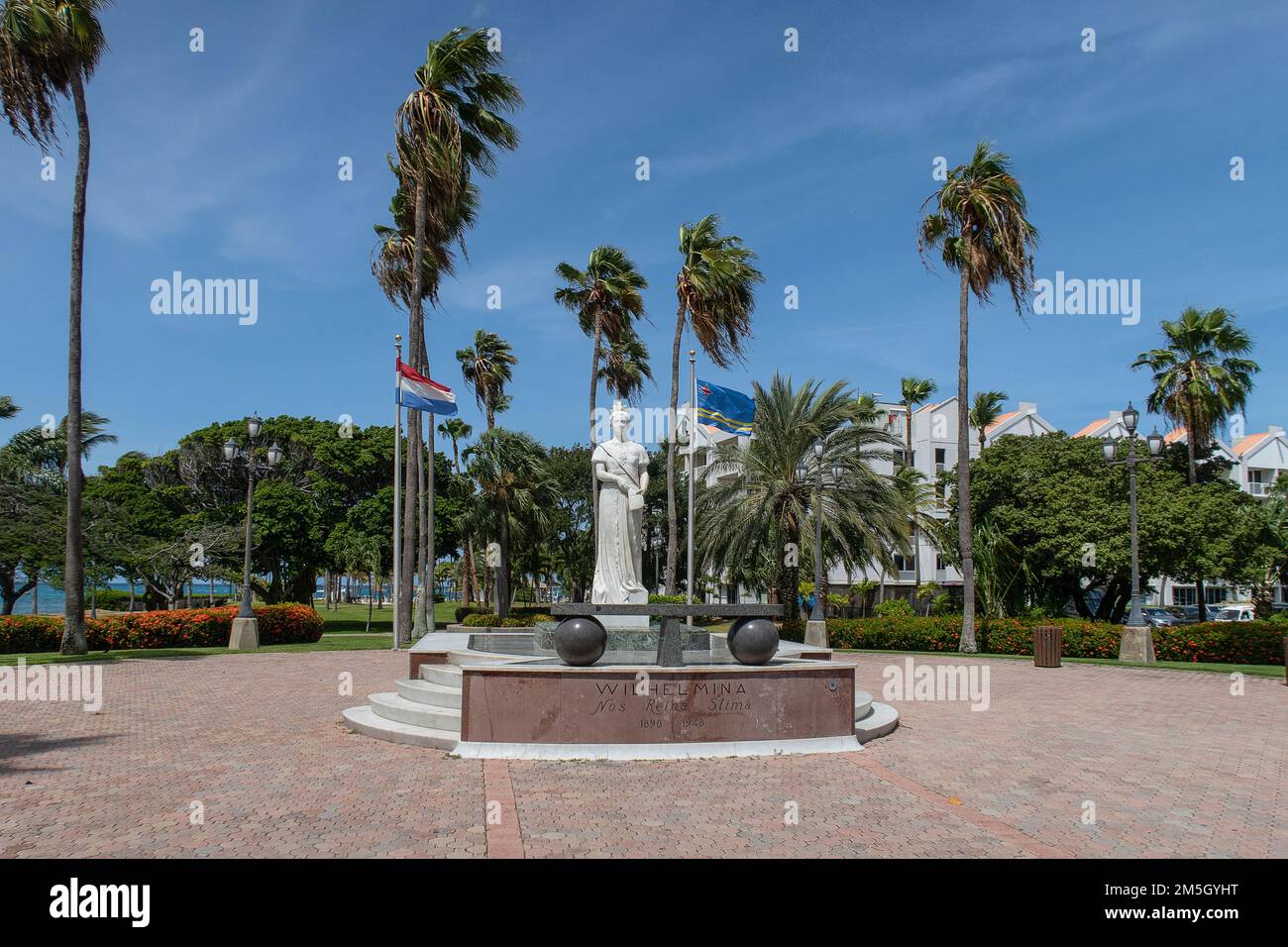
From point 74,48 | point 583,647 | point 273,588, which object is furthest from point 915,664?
point 273,588

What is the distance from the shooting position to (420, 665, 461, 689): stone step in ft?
37.9

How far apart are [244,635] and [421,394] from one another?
8.40 meters

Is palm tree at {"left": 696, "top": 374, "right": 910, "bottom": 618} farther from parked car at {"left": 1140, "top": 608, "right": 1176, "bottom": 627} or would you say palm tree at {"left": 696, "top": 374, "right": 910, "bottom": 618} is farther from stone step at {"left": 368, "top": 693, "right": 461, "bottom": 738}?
parked car at {"left": 1140, "top": 608, "right": 1176, "bottom": 627}

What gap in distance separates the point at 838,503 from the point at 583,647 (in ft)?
62.3

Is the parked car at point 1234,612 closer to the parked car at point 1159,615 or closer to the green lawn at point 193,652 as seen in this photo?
the parked car at point 1159,615

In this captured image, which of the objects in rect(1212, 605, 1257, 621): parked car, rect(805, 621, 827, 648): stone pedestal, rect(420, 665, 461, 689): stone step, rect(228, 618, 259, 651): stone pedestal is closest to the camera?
rect(420, 665, 461, 689): stone step

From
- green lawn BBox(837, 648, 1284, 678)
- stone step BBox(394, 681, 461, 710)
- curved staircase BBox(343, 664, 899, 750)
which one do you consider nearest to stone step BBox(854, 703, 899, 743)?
curved staircase BBox(343, 664, 899, 750)

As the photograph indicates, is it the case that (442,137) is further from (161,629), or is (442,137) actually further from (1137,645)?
(1137,645)

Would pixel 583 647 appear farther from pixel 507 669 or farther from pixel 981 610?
pixel 981 610

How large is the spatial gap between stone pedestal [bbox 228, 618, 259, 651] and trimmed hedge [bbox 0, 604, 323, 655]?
104cm

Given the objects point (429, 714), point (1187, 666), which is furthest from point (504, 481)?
point (429, 714)

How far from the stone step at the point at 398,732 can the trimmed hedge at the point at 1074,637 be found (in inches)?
747

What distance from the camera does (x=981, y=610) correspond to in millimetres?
34969

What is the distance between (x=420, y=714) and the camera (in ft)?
A: 33.3
